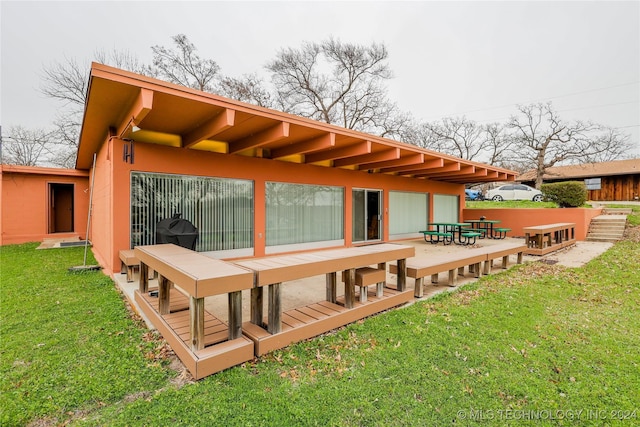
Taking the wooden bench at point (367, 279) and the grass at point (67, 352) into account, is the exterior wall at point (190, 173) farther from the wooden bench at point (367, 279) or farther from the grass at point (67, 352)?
the wooden bench at point (367, 279)

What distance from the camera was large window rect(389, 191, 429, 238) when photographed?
398 inches

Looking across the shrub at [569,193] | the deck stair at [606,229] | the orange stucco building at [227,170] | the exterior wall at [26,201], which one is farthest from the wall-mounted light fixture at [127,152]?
the shrub at [569,193]

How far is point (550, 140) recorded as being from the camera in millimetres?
20859

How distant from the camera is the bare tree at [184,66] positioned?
49.1ft

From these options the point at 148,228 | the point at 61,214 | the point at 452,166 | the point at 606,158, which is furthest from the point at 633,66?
the point at 61,214

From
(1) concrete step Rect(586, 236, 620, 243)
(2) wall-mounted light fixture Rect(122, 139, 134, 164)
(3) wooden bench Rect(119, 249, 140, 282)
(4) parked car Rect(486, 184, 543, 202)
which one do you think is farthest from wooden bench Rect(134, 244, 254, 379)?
(4) parked car Rect(486, 184, 543, 202)

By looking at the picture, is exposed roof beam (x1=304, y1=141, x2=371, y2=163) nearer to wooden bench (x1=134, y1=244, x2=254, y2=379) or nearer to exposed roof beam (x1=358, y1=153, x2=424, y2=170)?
exposed roof beam (x1=358, y1=153, x2=424, y2=170)

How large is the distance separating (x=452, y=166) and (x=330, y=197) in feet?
12.8

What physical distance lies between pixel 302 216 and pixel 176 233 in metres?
3.31

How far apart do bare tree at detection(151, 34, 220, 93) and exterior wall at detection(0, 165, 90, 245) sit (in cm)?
727

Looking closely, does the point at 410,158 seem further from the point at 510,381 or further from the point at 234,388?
the point at 234,388

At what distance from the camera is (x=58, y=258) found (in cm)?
692

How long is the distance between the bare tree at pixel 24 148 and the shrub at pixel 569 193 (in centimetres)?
2857

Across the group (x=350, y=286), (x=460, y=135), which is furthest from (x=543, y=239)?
(x=460, y=135)
